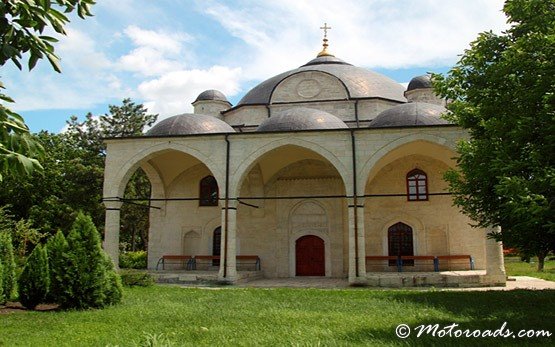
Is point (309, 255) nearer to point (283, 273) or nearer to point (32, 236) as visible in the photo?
point (283, 273)

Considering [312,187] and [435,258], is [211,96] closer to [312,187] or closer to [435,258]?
[312,187]

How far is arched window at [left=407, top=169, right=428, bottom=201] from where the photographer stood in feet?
49.1

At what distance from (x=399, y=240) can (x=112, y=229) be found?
8736 millimetres

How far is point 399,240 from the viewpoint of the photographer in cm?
1495

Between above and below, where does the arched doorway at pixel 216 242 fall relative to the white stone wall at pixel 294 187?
below

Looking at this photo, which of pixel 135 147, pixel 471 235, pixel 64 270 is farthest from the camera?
pixel 471 235

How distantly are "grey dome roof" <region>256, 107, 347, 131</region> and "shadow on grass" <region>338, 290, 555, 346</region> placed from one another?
5.51m

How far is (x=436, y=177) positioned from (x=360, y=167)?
12.3 ft

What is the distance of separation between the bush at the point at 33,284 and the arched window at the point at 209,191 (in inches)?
335

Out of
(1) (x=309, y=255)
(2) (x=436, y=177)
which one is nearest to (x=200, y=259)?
(1) (x=309, y=255)

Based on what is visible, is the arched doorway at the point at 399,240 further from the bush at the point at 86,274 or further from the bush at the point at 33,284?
the bush at the point at 33,284

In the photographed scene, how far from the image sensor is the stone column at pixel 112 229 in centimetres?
1294

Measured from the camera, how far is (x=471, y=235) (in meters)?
14.5

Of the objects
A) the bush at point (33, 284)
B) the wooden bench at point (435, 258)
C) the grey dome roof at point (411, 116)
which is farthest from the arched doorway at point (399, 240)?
the bush at point (33, 284)
